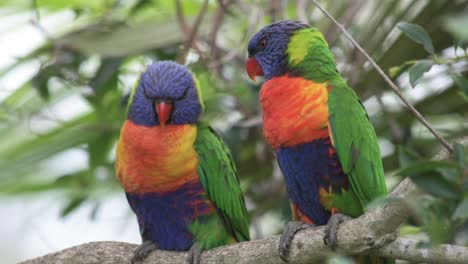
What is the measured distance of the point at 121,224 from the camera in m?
4.23

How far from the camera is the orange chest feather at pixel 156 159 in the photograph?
3.11 m

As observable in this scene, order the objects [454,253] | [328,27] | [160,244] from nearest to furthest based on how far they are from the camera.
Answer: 1. [454,253]
2. [160,244]
3. [328,27]

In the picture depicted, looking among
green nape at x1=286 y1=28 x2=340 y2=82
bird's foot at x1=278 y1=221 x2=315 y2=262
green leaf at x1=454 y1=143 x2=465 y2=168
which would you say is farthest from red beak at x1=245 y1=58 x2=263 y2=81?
green leaf at x1=454 y1=143 x2=465 y2=168

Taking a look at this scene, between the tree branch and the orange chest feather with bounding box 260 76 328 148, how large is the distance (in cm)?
43

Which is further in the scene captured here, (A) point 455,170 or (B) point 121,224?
(B) point 121,224

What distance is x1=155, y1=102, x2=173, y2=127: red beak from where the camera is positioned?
320 centimetres

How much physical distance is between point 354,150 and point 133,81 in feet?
5.19

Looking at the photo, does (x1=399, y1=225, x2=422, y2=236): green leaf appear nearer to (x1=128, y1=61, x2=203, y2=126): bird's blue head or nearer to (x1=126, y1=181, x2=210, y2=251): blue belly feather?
(x1=126, y1=181, x2=210, y2=251): blue belly feather

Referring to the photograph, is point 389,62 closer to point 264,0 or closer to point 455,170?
point 264,0

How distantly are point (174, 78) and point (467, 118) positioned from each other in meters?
1.38

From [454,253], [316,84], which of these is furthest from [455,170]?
[316,84]

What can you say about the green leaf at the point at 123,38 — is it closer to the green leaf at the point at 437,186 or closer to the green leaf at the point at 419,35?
the green leaf at the point at 419,35

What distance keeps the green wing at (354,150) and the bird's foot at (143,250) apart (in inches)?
36.9

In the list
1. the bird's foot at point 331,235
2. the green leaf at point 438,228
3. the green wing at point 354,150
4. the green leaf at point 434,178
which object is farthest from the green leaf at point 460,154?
the green wing at point 354,150
